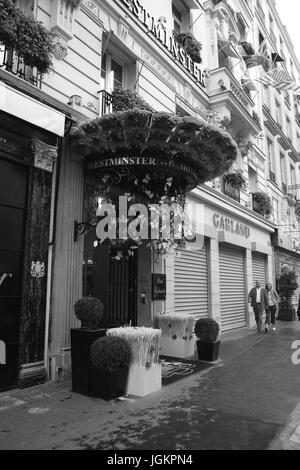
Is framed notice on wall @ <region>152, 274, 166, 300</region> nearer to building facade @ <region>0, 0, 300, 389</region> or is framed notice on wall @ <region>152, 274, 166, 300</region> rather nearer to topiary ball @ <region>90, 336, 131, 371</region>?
building facade @ <region>0, 0, 300, 389</region>

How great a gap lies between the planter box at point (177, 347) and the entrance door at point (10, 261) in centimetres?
373

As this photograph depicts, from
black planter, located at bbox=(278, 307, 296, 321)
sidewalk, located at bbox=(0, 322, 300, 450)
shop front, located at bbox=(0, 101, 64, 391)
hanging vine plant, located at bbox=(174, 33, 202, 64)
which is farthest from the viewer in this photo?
black planter, located at bbox=(278, 307, 296, 321)

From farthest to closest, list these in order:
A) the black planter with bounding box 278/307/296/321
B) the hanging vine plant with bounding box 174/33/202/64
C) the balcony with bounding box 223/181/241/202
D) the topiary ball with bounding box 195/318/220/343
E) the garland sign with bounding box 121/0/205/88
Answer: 1. the black planter with bounding box 278/307/296/321
2. the balcony with bounding box 223/181/241/202
3. the hanging vine plant with bounding box 174/33/202/64
4. the garland sign with bounding box 121/0/205/88
5. the topiary ball with bounding box 195/318/220/343

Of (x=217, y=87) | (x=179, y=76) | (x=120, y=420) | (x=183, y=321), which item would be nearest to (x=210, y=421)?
(x=120, y=420)

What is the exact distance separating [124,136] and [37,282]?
2.96m

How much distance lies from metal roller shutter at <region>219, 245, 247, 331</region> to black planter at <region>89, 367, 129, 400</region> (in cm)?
832

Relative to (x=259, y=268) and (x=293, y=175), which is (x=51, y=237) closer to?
(x=259, y=268)

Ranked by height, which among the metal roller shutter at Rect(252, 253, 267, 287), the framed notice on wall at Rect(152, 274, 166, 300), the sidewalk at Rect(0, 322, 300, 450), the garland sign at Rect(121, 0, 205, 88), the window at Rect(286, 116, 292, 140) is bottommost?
the sidewalk at Rect(0, 322, 300, 450)

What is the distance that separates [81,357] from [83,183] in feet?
11.5

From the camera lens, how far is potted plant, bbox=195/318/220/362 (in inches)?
311

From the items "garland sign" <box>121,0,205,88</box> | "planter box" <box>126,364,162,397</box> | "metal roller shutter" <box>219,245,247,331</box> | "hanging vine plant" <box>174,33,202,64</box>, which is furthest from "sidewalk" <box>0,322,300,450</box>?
"hanging vine plant" <box>174,33,202,64</box>

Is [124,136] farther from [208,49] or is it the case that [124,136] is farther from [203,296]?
[208,49]

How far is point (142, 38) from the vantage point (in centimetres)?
977

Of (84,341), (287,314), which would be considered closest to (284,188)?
(287,314)
